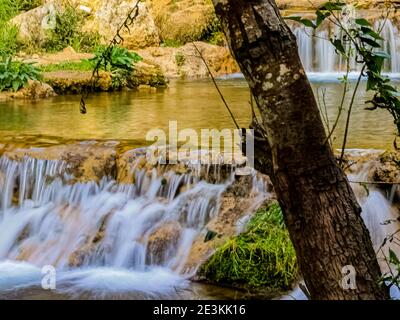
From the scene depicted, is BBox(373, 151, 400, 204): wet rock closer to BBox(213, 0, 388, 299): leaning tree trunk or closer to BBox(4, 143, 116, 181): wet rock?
BBox(4, 143, 116, 181): wet rock

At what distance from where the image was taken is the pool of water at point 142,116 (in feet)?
22.9

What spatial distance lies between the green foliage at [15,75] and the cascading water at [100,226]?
16.1ft

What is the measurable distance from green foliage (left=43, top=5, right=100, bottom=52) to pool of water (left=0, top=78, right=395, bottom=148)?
362 centimetres

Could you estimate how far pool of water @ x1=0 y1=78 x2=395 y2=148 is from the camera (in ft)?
22.9

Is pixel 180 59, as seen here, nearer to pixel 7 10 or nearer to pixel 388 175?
pixel 7 10

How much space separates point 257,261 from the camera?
14.1ft

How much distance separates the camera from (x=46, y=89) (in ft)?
35.6

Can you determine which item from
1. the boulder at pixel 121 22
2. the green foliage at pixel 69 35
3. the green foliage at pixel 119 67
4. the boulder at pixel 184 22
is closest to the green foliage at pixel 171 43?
the boulder at pixel 184 22

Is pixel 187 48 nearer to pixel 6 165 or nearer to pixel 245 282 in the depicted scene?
pixel 6 165

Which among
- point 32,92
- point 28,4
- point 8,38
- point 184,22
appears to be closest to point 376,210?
point 32,92

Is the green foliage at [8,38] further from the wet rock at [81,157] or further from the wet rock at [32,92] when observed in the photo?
the wet rock at [81,157]

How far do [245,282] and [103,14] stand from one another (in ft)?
38.4

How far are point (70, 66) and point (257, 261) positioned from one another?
868 cm

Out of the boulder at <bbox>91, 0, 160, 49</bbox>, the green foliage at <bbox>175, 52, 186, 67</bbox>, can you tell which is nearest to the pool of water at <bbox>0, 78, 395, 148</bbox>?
the green foliage at <bbox>175, 52, 186, 67</bbox>
